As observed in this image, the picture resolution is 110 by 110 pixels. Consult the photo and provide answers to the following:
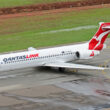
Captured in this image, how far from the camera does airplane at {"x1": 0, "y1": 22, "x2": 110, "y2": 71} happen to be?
39.2 m

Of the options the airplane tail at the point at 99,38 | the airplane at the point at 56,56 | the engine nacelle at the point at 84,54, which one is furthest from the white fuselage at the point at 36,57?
the airplane tail at the point at 99,38

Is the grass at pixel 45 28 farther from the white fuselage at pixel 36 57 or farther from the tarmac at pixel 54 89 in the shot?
the tarmac at pixel 54 89

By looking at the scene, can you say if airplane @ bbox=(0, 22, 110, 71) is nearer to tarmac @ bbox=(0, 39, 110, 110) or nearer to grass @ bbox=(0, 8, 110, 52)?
tarmac @ bbox=(0, 39, 110, 110)

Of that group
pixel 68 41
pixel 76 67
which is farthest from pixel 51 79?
pixel 68 41

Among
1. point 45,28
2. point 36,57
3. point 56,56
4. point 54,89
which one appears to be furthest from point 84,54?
point 45,28

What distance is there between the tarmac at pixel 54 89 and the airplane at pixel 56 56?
41.5 inches

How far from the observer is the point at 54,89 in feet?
117

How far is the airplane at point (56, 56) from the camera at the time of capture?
3925 centimetres

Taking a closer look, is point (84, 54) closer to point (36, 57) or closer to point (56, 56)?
point (56, 56)

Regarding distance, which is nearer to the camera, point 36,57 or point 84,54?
point 36,57

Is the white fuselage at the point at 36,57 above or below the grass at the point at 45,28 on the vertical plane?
below

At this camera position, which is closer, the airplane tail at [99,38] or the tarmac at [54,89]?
the tarmac at [54,89]

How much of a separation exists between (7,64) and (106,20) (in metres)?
38.9

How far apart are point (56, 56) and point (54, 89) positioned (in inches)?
271
